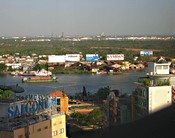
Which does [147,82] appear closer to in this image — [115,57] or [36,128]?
[36,128]

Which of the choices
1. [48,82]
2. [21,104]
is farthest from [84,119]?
[48,82]

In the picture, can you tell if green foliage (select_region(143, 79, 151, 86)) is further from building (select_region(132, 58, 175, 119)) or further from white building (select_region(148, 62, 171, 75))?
white building (select_region(148, 62, 171, 75))

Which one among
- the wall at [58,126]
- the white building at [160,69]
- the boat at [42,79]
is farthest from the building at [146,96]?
the boat at [42,79]

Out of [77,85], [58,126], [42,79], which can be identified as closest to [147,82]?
[58,126]

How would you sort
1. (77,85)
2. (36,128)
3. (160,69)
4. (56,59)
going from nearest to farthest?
(36,128), (160,69), (77,85), (56,59)

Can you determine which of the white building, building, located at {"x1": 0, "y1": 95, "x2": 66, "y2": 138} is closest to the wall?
building, located at {"x1": 0, "y1": 95, "x2": 66, "y2": 138}

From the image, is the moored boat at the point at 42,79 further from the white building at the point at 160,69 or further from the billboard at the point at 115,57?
the white building at the point at 160,69

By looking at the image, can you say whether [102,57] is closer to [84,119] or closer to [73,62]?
[73,62]
